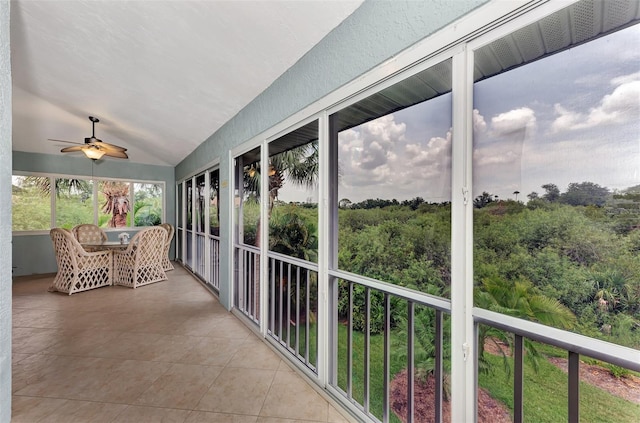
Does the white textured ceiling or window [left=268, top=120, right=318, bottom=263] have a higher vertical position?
the white textured ceiling

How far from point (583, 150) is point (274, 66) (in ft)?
6.87

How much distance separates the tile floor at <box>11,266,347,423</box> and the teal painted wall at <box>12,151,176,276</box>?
2.67 metres

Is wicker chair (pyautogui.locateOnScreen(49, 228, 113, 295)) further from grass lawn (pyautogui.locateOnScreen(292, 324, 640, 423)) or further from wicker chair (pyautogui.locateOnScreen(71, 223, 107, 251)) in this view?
grass lawn (pyautogui.locateOnScreen(292, 324, 640, 423))

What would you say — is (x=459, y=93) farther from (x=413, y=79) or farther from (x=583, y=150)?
(x=583, y=150)

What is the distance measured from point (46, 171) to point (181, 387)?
6365 millimetres

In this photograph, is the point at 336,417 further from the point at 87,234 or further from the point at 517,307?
the point at 87,234

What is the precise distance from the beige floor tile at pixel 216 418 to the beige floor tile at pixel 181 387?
0.29 ft

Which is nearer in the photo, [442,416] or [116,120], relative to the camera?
[442,416]

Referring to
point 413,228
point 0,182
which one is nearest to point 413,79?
point 413,228

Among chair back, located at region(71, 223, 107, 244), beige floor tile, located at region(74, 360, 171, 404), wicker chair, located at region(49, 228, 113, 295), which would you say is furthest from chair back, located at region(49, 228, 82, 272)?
beige floor tile, located at region(74, 360, 171, 404)

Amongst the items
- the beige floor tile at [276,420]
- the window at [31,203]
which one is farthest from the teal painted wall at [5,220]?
the window at [31,203]

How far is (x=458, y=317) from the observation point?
116 centimetres

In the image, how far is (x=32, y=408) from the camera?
5.85 ft

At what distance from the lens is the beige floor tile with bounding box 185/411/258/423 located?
171 cm
